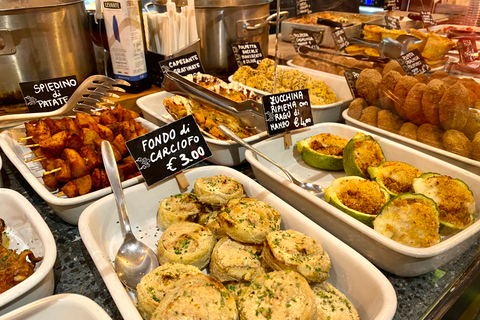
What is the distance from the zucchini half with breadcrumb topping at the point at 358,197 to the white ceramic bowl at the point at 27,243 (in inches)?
42.2

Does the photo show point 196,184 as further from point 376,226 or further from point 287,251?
point 376,226

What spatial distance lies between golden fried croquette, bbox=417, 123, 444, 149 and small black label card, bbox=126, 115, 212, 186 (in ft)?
3.88

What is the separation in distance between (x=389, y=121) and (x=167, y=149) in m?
1.32

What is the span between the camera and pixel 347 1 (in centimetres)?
498

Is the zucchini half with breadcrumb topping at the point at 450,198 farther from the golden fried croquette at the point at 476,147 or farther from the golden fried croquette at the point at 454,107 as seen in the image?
the golden fried croquette at the point at 454,107

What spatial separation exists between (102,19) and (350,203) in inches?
77.2

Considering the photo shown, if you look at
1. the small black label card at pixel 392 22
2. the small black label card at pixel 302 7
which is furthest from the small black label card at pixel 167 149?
the small black label card at pixel 302 7

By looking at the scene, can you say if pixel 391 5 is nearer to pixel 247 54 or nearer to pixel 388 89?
pixel 247 54

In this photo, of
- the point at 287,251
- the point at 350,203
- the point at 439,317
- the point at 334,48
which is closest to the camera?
the point at 287,251

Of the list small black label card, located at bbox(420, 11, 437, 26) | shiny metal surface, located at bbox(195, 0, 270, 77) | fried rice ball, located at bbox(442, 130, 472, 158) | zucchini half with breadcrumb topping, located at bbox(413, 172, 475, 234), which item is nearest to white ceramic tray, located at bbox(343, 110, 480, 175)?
fried rice ball, located at bbox(442, 130, 472, 158)

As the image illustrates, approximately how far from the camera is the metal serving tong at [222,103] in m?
2.02

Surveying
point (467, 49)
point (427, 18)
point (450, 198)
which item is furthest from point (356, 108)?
point (427, 18)

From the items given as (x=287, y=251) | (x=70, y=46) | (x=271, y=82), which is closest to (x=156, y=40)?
(x=70, y=46)

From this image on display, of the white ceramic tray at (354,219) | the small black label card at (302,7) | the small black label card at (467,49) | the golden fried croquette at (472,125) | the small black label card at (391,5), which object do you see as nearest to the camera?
the white ceramic tray at (354,219)
